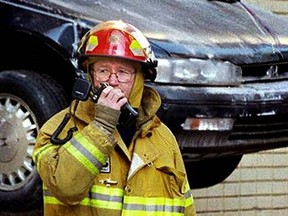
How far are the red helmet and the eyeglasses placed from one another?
0.05 metres

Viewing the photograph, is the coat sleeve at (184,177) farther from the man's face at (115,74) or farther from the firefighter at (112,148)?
the man's face at (115,74)

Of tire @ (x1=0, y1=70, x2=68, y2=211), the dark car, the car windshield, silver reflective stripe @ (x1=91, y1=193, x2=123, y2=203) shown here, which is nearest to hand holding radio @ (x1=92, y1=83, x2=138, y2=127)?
silver reflective stripe @ (x1=91, y1=193, x2=123, y2=203)

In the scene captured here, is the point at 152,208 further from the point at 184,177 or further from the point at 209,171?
the point at 209,171

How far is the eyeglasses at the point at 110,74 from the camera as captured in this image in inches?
138

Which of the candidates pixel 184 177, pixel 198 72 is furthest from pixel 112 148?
pixel 198 72

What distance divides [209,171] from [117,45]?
332 cm

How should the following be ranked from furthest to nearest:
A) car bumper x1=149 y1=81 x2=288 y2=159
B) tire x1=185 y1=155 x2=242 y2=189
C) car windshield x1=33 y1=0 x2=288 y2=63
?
1. tire x1=185 y1=155 x2=242 y2=189
2. car windshield x1=33 y1=0 x2=288 y2=63
3. car bumper x1=149 y1=81 x2=288 y2=159

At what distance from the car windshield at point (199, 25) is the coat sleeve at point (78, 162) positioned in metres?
1.89

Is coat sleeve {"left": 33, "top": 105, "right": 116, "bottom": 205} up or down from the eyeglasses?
down

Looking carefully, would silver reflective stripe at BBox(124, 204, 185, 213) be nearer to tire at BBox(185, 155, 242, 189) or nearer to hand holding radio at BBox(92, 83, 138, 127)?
hand holding radio at BBox(92, 83, 138, 127)

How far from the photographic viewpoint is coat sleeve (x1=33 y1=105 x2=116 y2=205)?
10.9 ft

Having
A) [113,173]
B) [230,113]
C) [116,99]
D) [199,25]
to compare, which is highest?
[199,25]

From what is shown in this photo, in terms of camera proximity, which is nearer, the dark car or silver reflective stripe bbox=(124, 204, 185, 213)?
silver reflective stripe bbox=(124, 204, 185, 213)

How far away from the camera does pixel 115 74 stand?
3523 millimetres
